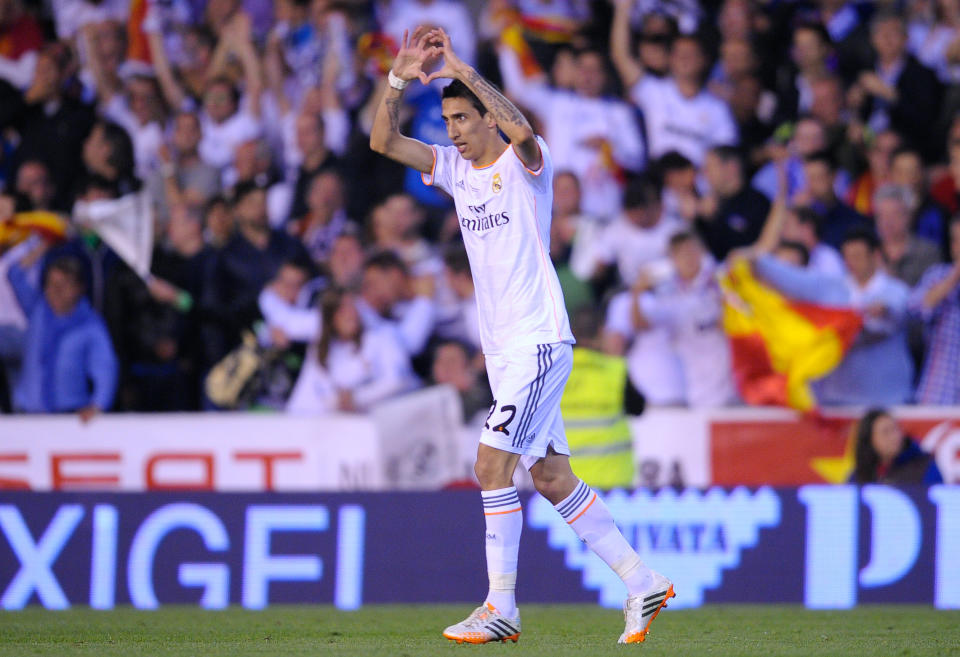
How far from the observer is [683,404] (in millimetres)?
11000

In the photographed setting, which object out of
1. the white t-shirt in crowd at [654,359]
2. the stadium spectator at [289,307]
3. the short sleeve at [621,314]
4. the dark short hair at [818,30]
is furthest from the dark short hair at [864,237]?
the stadium spectator at [289,307]

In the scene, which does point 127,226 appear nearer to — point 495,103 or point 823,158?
point 823,158

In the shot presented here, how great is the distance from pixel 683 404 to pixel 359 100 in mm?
4322

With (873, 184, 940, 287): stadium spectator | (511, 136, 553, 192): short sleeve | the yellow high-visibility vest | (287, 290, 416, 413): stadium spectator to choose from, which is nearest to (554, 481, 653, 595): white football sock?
(511, 136, 553, 192): short sleeve

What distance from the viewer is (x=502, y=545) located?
6.01 m

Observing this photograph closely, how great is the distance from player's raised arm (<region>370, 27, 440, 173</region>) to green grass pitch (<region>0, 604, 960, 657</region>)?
7.22 ft

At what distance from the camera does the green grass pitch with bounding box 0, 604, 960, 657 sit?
5.71m

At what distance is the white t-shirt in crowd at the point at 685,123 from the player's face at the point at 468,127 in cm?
646

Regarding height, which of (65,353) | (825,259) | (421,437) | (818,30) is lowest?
(421,437)

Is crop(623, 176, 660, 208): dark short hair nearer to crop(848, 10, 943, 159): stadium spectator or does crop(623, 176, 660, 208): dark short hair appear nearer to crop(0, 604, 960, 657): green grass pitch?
crop(848, 10, 943, 159): stadium spectator

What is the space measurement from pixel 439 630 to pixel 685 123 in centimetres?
659

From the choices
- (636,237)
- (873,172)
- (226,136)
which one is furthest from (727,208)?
(226,136)

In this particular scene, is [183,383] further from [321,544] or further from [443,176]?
[443,176]

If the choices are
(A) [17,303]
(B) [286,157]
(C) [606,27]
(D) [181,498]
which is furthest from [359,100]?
(D) [181,498]
